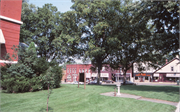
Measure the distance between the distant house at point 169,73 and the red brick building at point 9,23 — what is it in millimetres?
49969

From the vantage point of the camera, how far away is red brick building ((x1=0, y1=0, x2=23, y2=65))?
12891 mm

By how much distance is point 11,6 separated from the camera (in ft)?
44.5

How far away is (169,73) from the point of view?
50438mm

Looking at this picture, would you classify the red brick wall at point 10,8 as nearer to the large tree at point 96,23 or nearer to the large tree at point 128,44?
the large tree at point 96,23

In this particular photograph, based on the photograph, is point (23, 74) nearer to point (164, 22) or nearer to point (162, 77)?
point (164, 22)

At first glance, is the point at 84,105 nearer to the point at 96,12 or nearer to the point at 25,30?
the point at 96,12

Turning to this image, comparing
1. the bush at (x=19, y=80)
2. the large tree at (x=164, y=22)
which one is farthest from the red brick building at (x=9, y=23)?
the large tree at (x=164, y=22)

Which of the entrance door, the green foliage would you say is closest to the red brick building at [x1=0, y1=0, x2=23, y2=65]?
the green foliage

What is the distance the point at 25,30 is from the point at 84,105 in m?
22.3

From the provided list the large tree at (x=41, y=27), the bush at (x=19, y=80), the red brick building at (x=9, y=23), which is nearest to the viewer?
the bush at (x=19, y=80)

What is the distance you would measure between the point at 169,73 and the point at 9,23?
5242cm

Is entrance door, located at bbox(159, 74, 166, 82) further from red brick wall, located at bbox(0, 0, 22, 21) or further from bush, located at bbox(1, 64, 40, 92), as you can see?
red brick wall, located at bbox(0, 0, 22, 21)

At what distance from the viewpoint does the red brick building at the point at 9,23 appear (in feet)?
42.3

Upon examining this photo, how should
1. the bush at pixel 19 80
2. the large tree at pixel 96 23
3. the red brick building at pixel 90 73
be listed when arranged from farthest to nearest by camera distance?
the red brick building at pixel 90 73, the large tree at pixel 96 23, the bush at pixel 19 80
